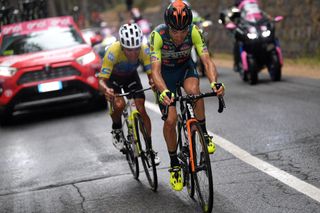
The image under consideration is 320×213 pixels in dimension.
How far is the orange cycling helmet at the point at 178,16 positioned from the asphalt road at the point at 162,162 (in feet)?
5.36

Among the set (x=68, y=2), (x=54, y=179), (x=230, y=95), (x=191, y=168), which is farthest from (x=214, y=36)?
(x=68, y=2)

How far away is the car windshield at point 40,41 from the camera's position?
46.3ft

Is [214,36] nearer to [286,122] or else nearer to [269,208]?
[286,122]

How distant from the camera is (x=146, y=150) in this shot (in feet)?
23.7

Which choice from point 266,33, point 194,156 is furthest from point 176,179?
point 266,33

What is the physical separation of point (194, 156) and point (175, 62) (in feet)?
4.00

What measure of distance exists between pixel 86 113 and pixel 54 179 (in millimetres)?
5744

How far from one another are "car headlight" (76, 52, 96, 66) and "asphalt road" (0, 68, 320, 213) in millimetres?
1033

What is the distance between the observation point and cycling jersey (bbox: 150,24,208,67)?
6.66 metres

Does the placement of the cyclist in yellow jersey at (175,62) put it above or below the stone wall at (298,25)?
above

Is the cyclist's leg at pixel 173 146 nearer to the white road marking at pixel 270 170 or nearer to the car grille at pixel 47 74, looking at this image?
the white road marking at pixel 270 170

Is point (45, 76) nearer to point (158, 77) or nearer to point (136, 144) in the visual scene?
point (136, 144)

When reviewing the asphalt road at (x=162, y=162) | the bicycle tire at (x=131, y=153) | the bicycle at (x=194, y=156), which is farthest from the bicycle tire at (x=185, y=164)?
the bicycle tire at (x=131, y=153)

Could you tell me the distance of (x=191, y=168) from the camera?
6102 mm
